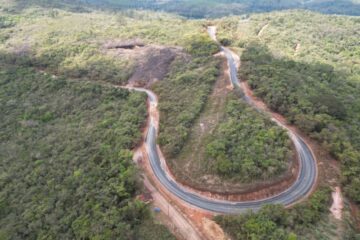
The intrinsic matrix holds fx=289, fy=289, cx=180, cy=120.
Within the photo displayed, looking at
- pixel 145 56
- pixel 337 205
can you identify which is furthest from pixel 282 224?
pixel 145 56

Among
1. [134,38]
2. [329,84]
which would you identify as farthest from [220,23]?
[329,84]

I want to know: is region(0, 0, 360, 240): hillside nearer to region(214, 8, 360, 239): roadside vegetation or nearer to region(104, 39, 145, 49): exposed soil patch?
region(214, 8, 360, 239): roadside vegetation

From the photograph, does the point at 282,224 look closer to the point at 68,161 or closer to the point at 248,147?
the point at 248,147

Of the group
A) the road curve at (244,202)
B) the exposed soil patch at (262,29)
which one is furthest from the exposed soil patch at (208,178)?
the exposed soil patch at (262,29)

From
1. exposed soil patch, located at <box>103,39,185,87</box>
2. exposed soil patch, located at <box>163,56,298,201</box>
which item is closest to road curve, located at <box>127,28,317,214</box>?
exposed soil patch, located at <box>163,56,298,201</box>

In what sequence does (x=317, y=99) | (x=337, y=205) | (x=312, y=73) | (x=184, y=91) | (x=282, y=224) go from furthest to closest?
(x=312, y=73)
(x=184, y=91)
(x=317, y=99)
(x=337, y=205)
(x=282, y=224)

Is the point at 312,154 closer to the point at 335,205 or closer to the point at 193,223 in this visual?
the point at 335,205
